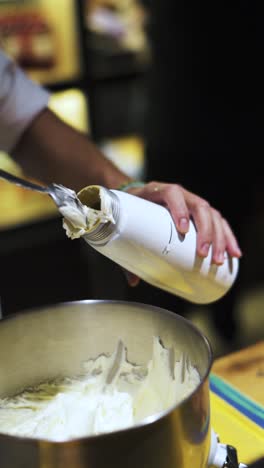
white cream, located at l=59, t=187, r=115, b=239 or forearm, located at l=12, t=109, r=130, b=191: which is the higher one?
white cream, located at l=59, t=187, r=115, b=239

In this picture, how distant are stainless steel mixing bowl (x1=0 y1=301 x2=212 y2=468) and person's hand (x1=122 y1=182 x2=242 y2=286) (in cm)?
16

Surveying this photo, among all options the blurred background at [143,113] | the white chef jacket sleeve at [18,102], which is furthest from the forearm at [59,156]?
the blurred background at [143,113]

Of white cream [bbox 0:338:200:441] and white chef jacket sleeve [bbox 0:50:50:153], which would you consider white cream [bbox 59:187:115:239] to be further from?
white chef jacket sleeve [bbox 0:50:50:153]

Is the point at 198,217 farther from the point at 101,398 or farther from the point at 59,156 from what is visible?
the point at 59,156

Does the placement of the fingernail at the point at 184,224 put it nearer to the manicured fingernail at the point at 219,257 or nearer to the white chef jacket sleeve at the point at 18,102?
the manicured fingernail at the point at 219,257

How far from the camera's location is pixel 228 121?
2.17m

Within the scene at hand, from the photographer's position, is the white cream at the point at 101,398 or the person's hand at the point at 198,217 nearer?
the white cream at the point at 101,398

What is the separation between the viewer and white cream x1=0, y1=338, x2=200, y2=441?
0.77 m

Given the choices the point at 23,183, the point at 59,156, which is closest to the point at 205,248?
the point at 23,183

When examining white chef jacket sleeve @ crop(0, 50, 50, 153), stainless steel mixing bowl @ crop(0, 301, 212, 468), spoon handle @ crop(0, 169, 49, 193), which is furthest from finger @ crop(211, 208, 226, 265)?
white chef jacket sleeve @ crop(0, 50, 50, 153)

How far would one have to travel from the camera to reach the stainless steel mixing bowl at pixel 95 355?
59 centimetres

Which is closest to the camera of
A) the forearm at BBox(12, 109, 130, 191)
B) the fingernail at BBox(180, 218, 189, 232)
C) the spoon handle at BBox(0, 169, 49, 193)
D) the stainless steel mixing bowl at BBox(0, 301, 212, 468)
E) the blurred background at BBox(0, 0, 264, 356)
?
the stainless steel mixing bowl at BBox(0, 301, 212, 468)

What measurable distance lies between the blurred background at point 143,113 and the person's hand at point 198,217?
1048 millimetres

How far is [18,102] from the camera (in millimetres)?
1343
